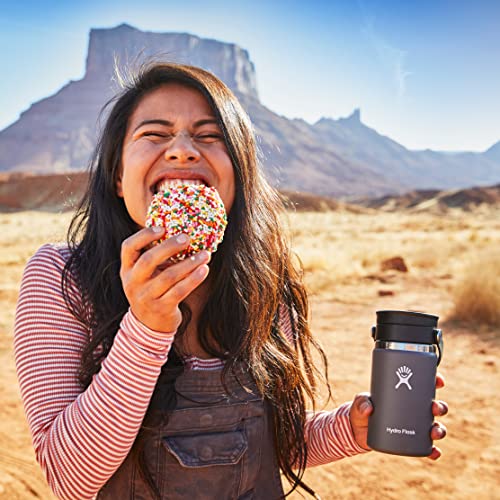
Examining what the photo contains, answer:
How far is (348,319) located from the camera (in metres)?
8.41

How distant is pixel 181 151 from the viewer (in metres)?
1.54

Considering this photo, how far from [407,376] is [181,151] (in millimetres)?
854

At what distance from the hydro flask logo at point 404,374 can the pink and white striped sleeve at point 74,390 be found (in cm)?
59

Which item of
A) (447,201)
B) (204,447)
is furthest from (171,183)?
(447,201)

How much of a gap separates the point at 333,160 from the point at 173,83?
13426 cm

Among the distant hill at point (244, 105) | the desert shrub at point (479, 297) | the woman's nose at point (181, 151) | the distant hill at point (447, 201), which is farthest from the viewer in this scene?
the distant hill at point (244, 105)

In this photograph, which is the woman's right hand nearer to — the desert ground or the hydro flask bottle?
the hydro flask bottle

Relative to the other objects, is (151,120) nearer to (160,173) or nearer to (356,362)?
(160,173)

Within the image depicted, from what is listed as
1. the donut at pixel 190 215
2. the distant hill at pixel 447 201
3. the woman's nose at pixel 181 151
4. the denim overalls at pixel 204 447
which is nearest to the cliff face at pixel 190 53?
the distant hill at pixel 447 201

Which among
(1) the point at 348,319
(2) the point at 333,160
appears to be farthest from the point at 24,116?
(1) the point at 348,319

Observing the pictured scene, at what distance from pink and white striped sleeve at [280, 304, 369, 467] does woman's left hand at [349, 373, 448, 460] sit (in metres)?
0.03

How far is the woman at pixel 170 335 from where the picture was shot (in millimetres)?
1277

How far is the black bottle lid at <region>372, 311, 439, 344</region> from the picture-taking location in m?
1.40

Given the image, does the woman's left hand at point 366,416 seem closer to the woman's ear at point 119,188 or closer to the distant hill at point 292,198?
the woman's ear at point 119,188
